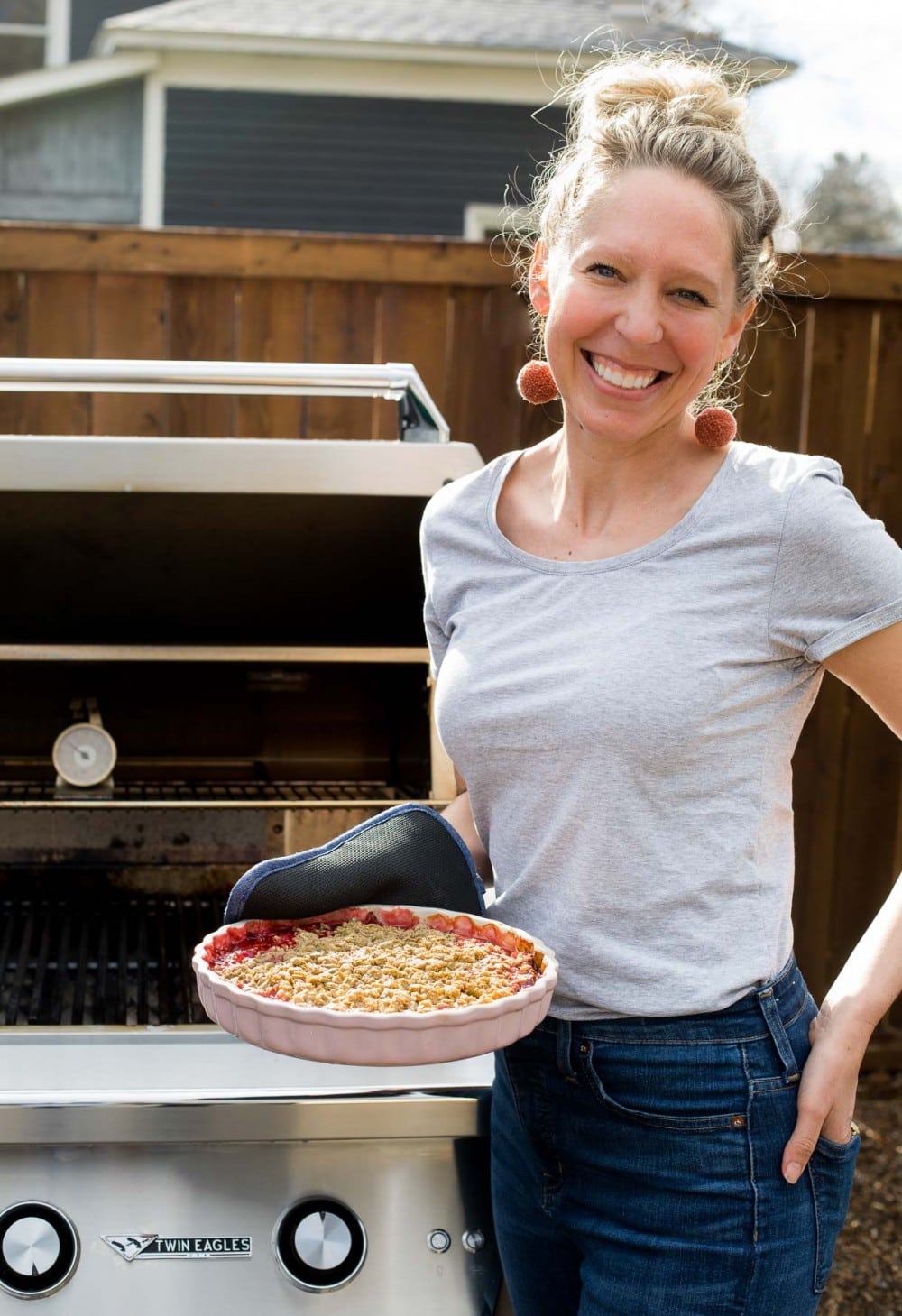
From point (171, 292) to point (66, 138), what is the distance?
623 centimetres

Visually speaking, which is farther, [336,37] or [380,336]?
[336,37]

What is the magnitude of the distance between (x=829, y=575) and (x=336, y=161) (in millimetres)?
7386

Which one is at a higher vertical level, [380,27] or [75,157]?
[380,27]

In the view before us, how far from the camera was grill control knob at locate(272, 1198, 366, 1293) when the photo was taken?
1.32 metres

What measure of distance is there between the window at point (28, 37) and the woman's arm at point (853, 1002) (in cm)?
957

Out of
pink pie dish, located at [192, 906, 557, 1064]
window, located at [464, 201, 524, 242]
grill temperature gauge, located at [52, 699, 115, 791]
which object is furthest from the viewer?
window, located at [464, 201, 524, 242]

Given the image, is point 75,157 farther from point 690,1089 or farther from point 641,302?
point 690,1089

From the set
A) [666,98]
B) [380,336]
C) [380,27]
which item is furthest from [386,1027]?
[380,27]

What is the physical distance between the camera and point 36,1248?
1307 millimetres

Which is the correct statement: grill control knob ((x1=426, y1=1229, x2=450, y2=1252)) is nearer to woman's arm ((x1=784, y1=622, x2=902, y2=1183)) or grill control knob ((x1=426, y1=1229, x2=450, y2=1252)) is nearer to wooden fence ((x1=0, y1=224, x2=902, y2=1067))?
woman's arm ((x1=784, y1=622, x2=902, y2=1183))

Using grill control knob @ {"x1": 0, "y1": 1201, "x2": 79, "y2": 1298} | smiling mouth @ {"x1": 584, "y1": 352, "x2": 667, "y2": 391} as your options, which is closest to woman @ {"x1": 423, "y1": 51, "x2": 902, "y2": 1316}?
smiling mouth @ {"x1": 584, "y1": 352, "x2": 667, "y2": 391}

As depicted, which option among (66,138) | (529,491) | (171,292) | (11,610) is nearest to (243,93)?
(66,138)

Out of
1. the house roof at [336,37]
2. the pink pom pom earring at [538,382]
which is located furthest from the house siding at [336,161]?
the pink pom pom earring at [538,382]

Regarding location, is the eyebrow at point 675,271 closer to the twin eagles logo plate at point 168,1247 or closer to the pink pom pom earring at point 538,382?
the pink pom pom earring at point 538,382
